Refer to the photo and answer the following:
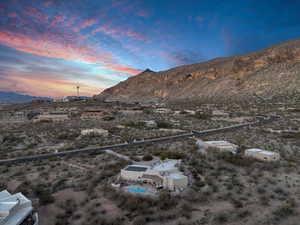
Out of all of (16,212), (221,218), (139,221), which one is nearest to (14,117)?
(16,212)

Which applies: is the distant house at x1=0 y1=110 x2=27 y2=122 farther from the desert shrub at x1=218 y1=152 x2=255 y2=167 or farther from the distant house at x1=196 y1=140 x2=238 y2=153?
the desert shrub at x1=218 y1=152 x2=255 y2=167

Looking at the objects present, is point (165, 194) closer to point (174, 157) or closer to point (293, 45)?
point (174, 157)

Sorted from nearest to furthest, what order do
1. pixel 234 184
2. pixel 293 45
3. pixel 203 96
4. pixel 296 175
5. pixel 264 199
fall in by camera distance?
1. pixel 264 199
2. pixel 234 184
3. pixel 296 175
4. pixel 293 45
5. pixel 203 96

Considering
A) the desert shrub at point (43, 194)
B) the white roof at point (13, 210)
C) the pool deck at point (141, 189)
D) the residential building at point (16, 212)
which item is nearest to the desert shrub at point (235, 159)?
the pool deck at point (141, 189)

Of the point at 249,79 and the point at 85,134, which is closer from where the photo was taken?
the point at 85,134

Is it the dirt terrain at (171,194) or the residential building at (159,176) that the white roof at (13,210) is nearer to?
the dirt terrain at (171,194)

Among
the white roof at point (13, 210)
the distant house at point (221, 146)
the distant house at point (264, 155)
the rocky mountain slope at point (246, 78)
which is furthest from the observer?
the rocky mountain slope at point (246, 78)

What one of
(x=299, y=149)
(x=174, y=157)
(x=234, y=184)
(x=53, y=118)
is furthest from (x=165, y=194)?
(x=53, y=118)

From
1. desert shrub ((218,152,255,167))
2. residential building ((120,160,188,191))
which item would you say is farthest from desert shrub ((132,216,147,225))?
desert shrub ((218,152,255,167))
